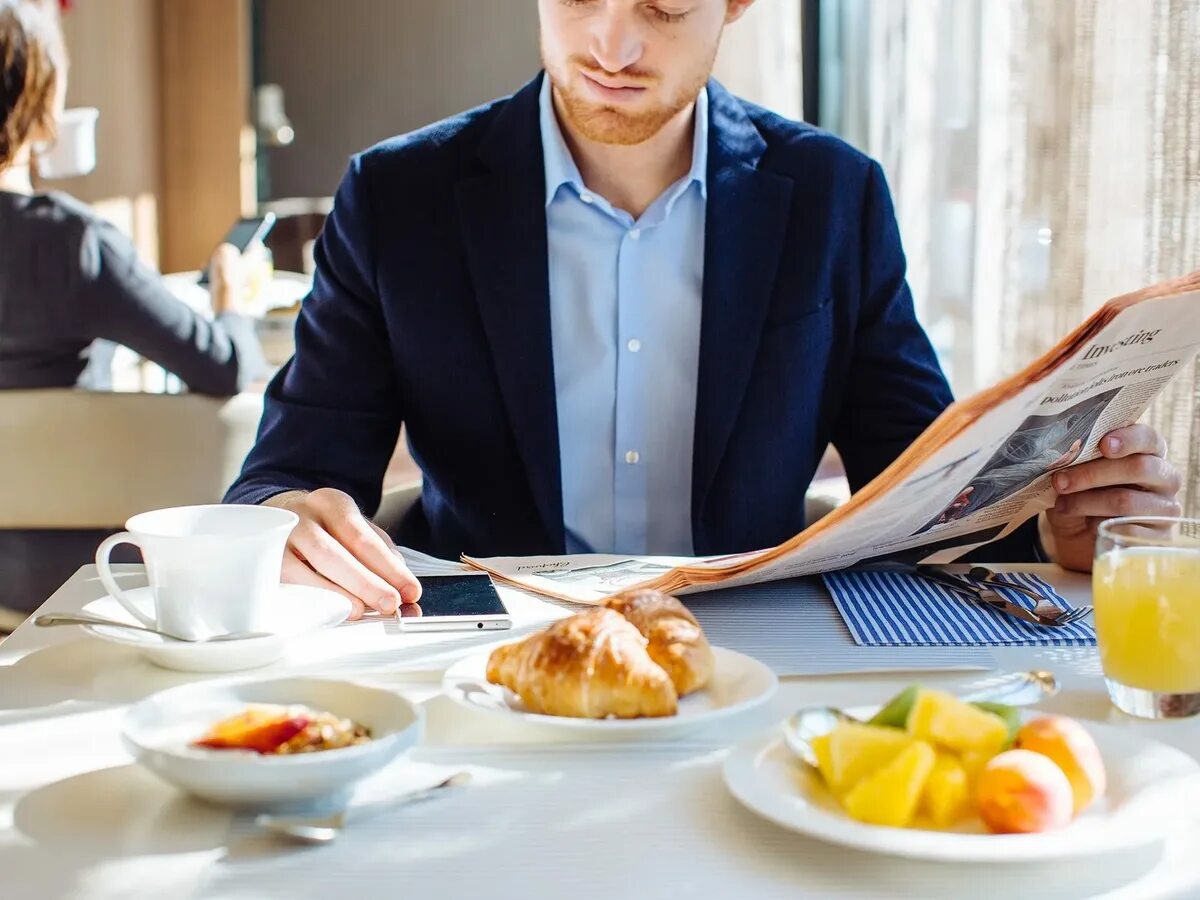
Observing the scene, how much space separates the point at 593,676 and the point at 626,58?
90 cm

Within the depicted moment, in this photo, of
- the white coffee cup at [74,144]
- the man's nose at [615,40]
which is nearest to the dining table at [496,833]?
the man's nose at [615,40]

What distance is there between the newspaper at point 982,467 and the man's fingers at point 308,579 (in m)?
0.15

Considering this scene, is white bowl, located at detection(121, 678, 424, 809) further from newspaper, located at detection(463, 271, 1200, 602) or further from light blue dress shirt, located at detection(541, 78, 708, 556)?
light blue dress shirt, located at detection(541, 78, 708, 556)

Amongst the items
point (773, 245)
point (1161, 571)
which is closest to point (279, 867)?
point (1161, 571)

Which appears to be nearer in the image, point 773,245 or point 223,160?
point 773,245

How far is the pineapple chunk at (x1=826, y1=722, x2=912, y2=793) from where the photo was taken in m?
0.68

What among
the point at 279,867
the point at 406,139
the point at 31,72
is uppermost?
the point at 31,72

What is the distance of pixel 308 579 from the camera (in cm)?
111

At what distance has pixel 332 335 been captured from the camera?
5.19 ft

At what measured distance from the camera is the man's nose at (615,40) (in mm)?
1507

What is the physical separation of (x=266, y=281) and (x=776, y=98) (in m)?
1.81

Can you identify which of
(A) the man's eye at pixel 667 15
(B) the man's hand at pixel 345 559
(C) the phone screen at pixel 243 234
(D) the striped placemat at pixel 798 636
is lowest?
(D) the striped placemat at pixel 798 636

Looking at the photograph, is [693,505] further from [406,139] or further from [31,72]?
[31,72]

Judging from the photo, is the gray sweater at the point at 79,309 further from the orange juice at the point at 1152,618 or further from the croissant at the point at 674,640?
the orange juice at the point at 1152,618
